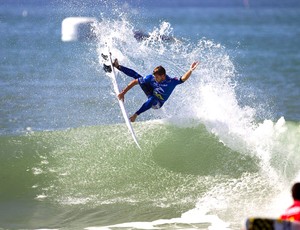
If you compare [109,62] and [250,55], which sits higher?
[250,55]

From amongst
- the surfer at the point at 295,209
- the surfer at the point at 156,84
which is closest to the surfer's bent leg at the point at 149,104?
the surfer at the point at 156,84

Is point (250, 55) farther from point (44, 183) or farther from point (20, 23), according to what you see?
point (44, 183)

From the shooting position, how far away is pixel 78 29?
40281 millimetres

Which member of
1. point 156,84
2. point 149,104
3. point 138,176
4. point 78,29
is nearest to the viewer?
point 156,84

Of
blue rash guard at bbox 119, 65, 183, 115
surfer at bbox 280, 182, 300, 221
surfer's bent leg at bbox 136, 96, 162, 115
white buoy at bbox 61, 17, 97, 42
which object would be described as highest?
white buoy at bbox 61, 17, 97, 42

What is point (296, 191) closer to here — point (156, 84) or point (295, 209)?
point (295, 209)

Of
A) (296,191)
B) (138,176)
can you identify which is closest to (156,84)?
(138,176)

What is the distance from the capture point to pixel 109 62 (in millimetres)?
16391

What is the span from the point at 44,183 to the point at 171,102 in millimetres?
3560

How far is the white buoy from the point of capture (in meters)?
40.1

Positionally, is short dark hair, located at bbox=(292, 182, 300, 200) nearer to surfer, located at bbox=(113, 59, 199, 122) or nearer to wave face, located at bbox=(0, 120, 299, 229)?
wave face, located at bbox=(0, 120, 299, 229)

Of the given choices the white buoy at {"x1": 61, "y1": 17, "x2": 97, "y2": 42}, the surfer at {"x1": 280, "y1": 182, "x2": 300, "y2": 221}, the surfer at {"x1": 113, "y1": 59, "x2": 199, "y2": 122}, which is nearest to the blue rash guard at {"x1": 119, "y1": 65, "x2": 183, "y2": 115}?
the surfer at {"x1": 113, "y1": 59, "x2": 199, "y2": 122}

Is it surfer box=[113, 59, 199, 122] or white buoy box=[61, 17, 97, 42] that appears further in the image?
white buoy box=[61, 17, 97, 42]

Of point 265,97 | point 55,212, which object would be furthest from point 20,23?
point 55,212
